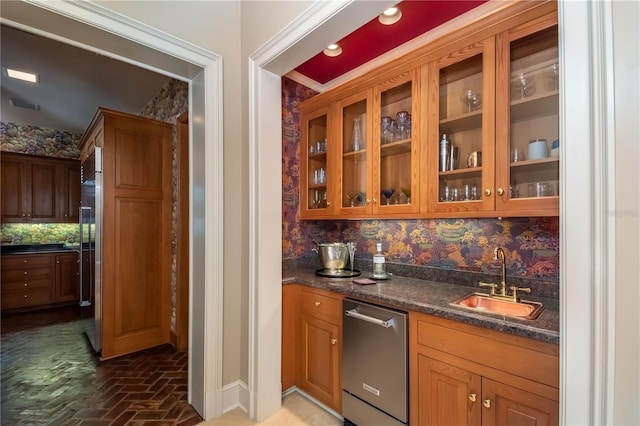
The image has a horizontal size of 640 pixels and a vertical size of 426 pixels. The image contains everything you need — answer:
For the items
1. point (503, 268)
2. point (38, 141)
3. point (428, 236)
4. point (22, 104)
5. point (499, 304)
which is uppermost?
point (22, 104)

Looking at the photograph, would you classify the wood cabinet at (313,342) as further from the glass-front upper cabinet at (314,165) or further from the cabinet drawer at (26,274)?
the cabinet drawer at (26,274)

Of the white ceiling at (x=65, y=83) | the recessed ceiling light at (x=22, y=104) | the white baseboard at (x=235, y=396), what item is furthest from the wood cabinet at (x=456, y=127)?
the recessed ceiling light at (x=22, y=104)

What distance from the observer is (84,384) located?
231cm

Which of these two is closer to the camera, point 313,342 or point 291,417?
point 291,417

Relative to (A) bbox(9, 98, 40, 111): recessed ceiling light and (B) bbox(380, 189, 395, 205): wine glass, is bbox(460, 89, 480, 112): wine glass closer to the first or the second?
(B) bbox(380, 189, 395, 205): wine glass

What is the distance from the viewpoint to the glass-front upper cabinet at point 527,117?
1.43 m

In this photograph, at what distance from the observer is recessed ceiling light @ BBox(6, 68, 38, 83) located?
304cm

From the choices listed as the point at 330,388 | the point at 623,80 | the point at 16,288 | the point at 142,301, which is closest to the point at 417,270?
the point at 330,388

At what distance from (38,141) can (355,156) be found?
5.58 meters

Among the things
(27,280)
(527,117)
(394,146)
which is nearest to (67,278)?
(27,280)

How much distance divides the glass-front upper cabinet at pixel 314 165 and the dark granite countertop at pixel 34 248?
4386 millimetres

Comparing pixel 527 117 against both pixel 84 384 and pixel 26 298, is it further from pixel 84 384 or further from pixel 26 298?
pixel 26 298

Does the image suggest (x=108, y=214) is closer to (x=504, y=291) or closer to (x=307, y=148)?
(x=307, y=148)

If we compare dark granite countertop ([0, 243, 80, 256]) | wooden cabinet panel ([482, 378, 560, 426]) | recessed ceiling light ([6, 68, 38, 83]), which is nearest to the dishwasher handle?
wooden cabinet panel ([482, 378, 560, 426])
